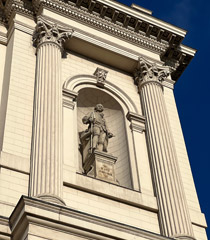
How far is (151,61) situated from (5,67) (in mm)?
5850

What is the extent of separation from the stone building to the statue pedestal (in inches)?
1.4

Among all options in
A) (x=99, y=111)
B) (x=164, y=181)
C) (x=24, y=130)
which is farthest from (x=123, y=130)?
(x=24, y=130)

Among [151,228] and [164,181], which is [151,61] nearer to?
[164,181]

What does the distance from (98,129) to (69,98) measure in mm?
1427

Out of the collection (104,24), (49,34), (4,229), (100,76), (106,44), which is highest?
(104,24)

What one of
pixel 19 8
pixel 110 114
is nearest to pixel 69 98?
pixel 110 114

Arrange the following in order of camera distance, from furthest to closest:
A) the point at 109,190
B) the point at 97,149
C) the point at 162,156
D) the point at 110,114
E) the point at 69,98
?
the point at 110,114, the point at 69,98, the point at 97,149, the point at 162,156, the point at 109,190

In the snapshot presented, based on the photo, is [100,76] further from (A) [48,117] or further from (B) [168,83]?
(A) [48,117]

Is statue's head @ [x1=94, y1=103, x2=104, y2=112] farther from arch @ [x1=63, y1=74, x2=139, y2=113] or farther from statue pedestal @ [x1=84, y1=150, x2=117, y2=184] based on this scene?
statue pedestal @ [x1=84, y1=150, x2=117, y2=184]

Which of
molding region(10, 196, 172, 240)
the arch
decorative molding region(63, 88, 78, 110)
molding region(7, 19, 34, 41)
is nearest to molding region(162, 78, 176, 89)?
the arch

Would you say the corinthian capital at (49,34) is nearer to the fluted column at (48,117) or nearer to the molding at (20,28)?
the fluted column at (48,117)

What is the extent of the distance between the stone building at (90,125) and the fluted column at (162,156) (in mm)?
39

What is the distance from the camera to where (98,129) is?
2059 cm

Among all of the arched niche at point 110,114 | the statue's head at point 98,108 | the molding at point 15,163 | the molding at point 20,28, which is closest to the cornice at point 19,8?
the molding at point 20,28
